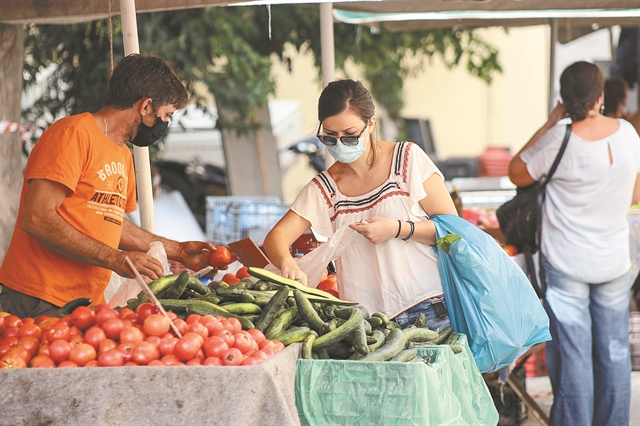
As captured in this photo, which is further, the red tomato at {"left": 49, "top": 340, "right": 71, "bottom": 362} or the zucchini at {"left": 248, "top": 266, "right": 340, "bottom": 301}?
the zucchini at {"left": 248, "top": 266, "right": 340, "bottom": 301}

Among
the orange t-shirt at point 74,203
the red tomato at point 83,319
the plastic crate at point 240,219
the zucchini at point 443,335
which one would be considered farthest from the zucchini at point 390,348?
the plastic crate at point 240,219

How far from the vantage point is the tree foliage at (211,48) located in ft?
25.8

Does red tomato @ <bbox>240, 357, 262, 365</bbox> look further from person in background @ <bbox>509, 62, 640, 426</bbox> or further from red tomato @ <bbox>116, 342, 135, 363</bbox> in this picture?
person in background @ <bbox>509, 62, 640, 426</bbox>

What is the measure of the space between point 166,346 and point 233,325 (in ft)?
0.96

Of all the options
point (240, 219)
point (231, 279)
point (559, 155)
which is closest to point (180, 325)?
point (231, 279)

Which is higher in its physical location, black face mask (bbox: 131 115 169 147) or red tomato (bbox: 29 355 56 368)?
black face mask (bbox: 131 115 169 147)

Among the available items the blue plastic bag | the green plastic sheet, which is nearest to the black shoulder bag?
the blue plastic bag

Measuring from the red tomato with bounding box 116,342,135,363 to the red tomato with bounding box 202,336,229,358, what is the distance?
0.77 feet

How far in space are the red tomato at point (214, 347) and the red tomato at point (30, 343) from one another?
0.58 meters

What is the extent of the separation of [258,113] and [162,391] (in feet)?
26.1

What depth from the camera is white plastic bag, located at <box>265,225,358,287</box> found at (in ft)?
11.7

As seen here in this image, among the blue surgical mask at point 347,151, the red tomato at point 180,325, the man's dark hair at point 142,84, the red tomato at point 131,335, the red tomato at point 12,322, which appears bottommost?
the red tomato at point 12,322

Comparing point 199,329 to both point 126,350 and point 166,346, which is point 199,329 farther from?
point 126,350

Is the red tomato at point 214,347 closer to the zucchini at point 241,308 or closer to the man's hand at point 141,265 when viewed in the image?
the zucchini at point 241,308
